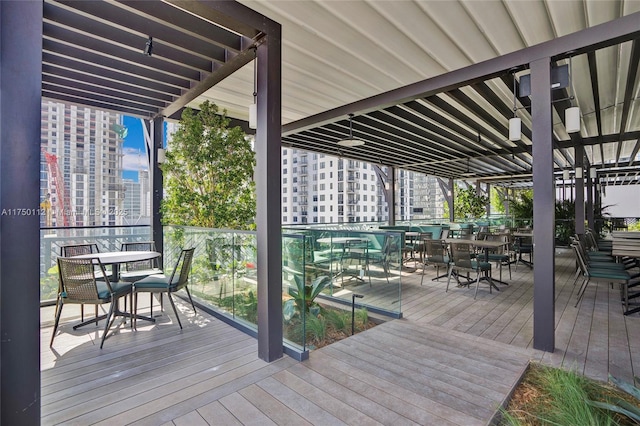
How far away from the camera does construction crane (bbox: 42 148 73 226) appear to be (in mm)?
5414

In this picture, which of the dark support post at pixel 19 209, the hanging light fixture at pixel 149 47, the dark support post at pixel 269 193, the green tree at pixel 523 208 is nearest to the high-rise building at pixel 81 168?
the hanging light fixture at pixel 149 47

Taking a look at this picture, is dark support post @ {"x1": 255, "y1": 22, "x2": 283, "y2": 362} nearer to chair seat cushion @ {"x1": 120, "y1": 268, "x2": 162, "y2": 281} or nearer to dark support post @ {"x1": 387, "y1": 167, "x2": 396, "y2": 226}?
chair seat cushion @ {"x1": 120, "y1": 268, "x2": 162, "y2": 281}

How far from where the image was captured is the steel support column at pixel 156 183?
5.07 metres

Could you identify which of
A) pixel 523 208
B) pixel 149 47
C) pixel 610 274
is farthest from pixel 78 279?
pixel 523 208

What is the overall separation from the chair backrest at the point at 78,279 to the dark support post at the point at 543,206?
13.5 ft

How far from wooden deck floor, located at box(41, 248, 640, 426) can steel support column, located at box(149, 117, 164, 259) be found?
173 centimetres

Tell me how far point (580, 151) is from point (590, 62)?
4.61 meters

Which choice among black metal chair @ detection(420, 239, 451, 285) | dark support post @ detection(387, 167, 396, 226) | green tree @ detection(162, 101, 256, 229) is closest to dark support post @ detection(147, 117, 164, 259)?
green tree @ detection(162, 101, 256, 229)

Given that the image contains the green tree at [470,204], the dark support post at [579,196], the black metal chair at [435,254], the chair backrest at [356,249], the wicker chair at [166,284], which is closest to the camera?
the wicker chair at [166,284]

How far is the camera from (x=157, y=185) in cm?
514

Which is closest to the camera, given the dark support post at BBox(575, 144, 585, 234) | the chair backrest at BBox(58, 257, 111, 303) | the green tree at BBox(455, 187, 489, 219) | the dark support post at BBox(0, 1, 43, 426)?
the dark support post at BBox(0, 1, 43, 426)

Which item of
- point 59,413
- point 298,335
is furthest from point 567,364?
point 59,413

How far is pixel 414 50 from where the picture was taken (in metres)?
3.26

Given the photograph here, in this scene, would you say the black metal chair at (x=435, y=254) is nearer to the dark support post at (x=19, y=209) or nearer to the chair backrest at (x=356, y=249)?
the chair backrest at (x=356, y=249)
